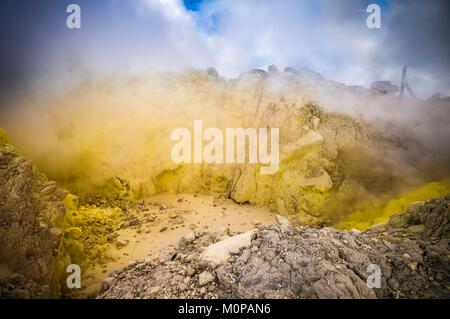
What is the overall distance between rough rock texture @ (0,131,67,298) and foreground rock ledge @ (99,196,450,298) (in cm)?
116

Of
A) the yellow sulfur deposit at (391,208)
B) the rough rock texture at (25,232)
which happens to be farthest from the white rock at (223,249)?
the yellow sulfur deposit at (391,208)

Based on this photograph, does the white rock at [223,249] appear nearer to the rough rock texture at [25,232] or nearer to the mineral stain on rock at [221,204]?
the mineral stain on rock at [221,204]

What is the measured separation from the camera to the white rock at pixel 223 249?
11.4 feet

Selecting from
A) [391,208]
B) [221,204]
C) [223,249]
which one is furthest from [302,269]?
[221,204]

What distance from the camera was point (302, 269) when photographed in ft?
10.3

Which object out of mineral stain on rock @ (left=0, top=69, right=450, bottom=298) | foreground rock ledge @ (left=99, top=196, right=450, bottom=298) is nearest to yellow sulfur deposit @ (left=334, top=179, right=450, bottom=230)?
mineral stain on rock @ (left=0, top=69, right=450, bottom=298)

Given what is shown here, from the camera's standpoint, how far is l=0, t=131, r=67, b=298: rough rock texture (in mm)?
3438

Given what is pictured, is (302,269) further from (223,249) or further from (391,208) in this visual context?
(391,208)

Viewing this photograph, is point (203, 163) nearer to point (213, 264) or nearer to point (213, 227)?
point (213, 227)

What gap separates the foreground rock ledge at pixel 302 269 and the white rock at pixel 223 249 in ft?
0.11

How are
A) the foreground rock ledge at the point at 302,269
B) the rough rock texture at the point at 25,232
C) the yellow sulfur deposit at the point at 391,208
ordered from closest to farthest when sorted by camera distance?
the foreground rock ledge at the point at 302,269 → the rough rock texture at the point at 25,232 → the yellow sulfur deposit at the point at 391,208

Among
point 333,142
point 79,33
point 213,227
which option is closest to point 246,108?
point 333,142

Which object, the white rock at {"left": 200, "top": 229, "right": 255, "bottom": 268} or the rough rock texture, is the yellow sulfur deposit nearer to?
the white rock at {"left": 200, "top": 229, "right": 255, "bottom": 268}

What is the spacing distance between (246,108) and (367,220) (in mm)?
6354
